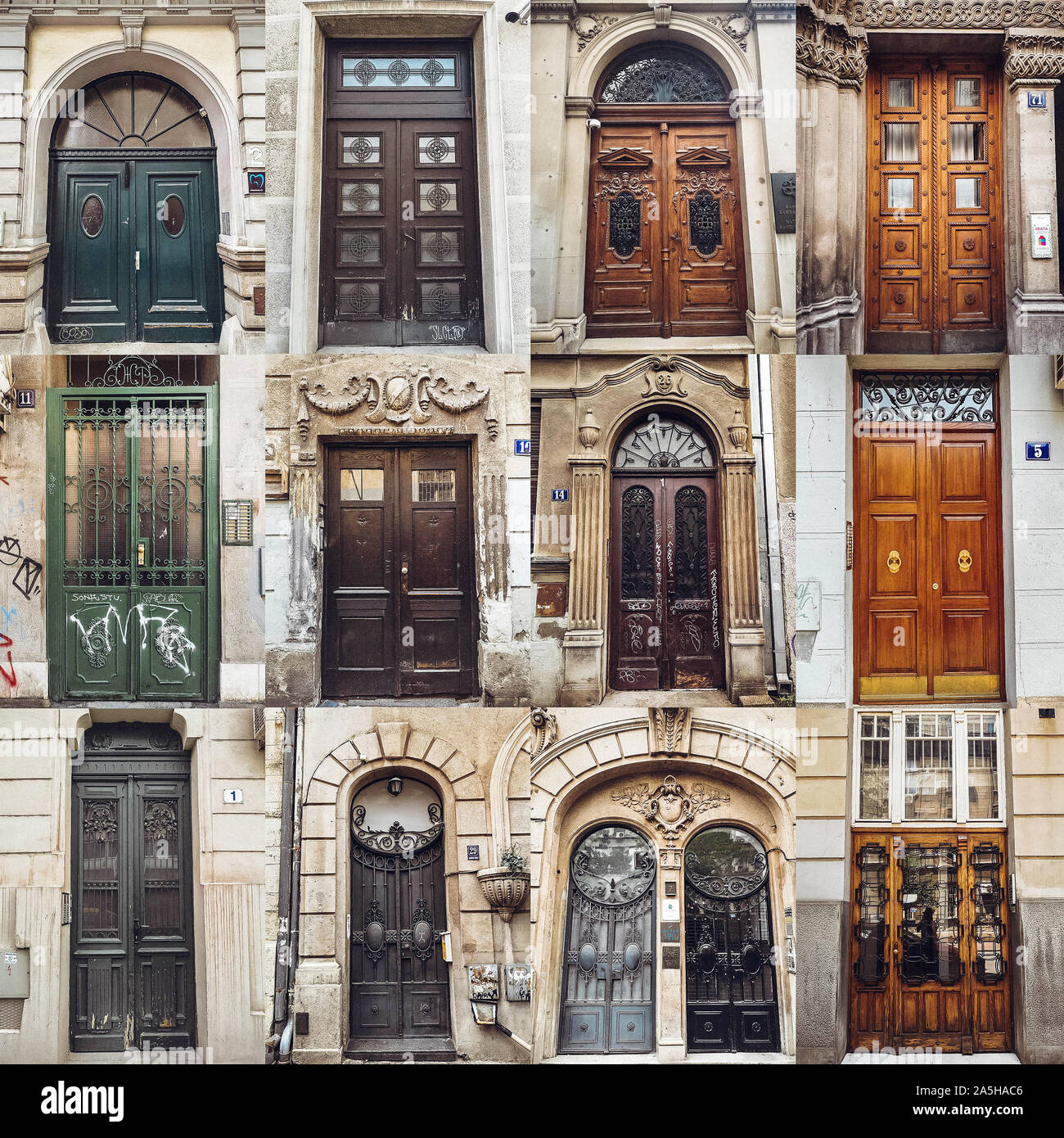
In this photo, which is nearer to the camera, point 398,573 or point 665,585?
→ point 665,585

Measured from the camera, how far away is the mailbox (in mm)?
6672

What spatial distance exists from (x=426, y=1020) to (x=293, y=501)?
142 inches

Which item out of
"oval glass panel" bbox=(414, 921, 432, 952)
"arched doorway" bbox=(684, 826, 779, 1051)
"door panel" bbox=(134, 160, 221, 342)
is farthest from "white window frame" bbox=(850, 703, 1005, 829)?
"door panel" bbox=(134, 160, 221, 342)

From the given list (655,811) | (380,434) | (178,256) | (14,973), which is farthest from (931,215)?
(14,973)

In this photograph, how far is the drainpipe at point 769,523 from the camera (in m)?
6.39

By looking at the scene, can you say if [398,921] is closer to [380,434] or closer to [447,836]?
[447,836]

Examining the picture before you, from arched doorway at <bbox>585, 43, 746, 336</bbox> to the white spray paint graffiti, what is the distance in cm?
349

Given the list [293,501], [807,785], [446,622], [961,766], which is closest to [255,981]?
[446,622]

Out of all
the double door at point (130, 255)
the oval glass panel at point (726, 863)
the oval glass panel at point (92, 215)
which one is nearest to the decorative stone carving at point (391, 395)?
the double door at point (130, 255)

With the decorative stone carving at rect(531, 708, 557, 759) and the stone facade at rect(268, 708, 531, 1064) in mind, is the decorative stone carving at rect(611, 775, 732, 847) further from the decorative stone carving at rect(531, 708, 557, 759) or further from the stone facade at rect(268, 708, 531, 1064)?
the stone facade at rect(268, 708, 531, 1064)

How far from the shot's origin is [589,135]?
21.6 feet

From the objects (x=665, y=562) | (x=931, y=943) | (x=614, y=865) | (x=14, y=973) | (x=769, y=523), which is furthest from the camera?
(x=614, y=865)

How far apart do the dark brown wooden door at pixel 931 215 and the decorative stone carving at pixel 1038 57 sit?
205mm

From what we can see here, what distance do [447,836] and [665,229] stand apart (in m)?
4.33
